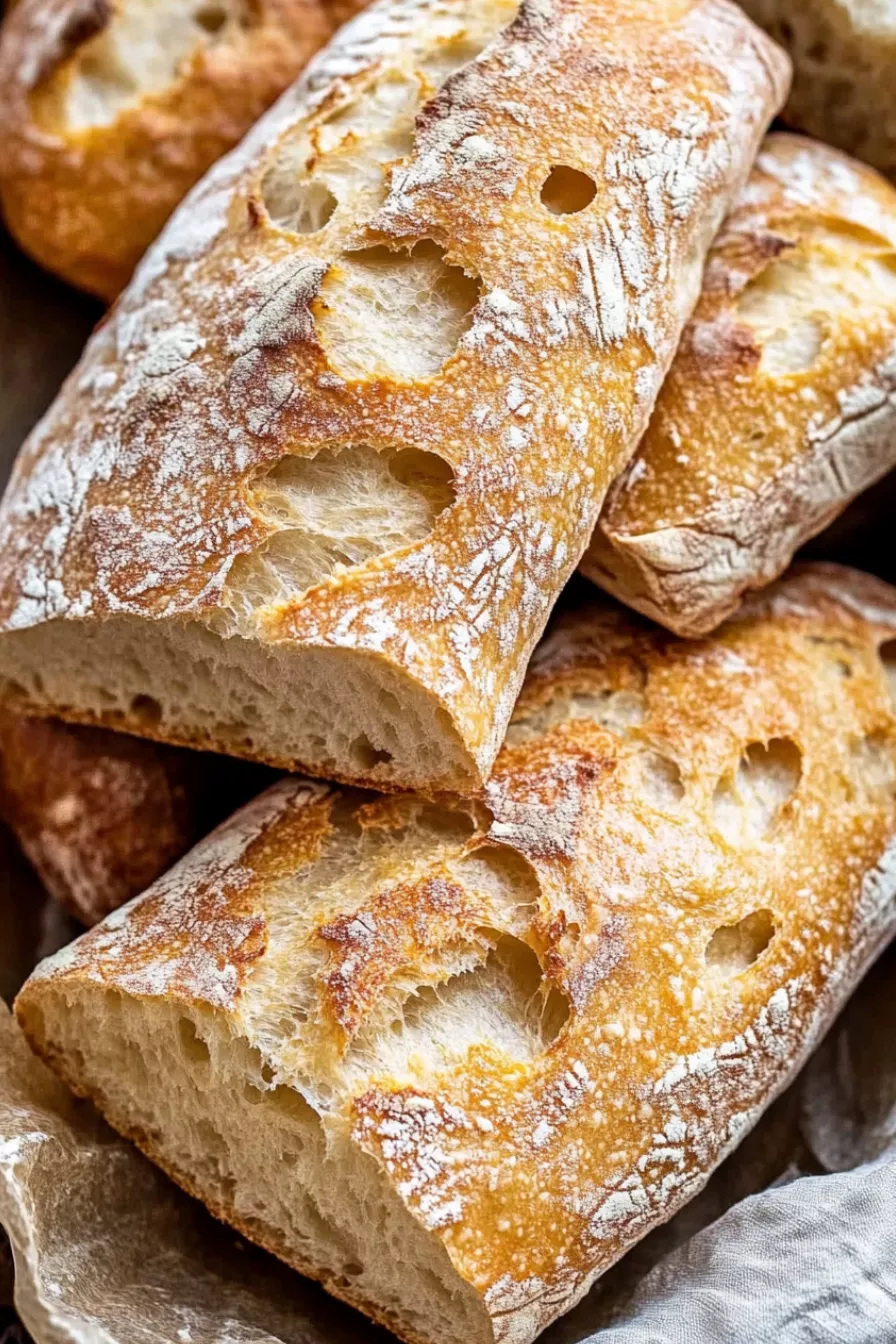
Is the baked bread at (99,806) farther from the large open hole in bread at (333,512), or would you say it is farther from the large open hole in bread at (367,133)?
the large open hole in bread at (367,133)

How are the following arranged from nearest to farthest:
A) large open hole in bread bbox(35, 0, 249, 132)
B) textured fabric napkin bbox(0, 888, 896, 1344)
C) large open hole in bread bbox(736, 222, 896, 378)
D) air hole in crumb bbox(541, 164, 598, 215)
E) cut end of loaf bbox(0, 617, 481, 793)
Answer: textured fabric napkin bbox(0, 888, 896, 1344) → cut end of loaf bbox(0, 617, 481, 793) → air hole in crumb bbox(541, 164, 598, 215) → large open hole in bread bbox(736, 222, 896, 378) → large open hole in bread bbox(35, 0, 249, 132)

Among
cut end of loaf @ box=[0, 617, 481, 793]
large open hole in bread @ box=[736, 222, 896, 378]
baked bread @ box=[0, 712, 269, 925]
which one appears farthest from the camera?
baked bread @ box=[0, 712, 269, 925]

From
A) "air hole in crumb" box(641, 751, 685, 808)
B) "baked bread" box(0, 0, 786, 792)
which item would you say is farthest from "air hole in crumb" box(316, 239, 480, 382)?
"air hole in crumb" box(641, 751, 685, 808)

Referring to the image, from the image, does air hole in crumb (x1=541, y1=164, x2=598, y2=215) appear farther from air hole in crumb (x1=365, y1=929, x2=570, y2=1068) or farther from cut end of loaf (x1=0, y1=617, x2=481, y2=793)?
air hole in crumb (x1=365, y1=929, x2=570, y2=1068)

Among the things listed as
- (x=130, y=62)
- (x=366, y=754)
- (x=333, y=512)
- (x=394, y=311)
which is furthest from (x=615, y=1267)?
(x=130, y=62)

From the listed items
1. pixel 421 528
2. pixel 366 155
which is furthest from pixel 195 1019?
pixel 366 155

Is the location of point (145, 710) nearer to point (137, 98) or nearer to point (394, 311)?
point (394, 311)

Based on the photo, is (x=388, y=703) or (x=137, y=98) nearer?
(x=388, y=703)
